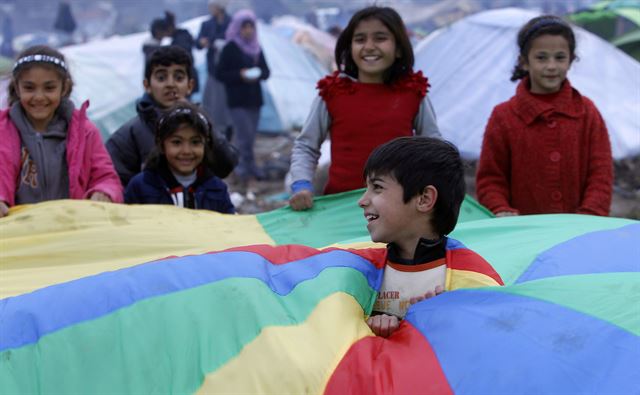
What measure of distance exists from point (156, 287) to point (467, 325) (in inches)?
30.5

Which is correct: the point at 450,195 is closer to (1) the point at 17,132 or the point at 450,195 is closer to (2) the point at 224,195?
(2) the point at 224,195

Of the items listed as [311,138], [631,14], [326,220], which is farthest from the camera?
[631,14]

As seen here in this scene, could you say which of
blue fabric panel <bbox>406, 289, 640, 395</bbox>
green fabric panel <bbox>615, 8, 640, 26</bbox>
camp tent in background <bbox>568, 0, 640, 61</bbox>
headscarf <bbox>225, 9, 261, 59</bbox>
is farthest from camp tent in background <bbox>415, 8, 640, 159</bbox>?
blue fabric panel <bbox>406, 289, 640, 395</bbox>

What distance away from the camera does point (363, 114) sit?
10.0ft

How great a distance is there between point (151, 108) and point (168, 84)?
172 millimetres

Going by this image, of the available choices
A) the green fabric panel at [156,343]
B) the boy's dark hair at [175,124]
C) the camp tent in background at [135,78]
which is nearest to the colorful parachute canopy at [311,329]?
the green fabric panel at [156,343]

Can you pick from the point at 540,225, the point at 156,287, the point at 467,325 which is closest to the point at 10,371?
the point at 156,287

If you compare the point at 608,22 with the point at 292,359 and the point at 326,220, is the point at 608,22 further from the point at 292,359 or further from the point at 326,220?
the point at 292,359

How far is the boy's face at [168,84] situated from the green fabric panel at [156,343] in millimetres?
1921

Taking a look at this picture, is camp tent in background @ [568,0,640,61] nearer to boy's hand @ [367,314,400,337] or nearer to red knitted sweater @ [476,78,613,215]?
red knitted sweater @ [476,78,613,215]

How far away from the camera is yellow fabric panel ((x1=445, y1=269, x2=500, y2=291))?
1.89 m

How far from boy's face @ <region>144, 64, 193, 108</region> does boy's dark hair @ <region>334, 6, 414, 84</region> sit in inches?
36.2

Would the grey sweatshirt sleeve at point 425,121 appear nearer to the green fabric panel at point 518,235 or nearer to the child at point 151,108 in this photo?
the green fabric panel at point 518,235

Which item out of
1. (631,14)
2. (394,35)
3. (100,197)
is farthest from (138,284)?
(631,14)
